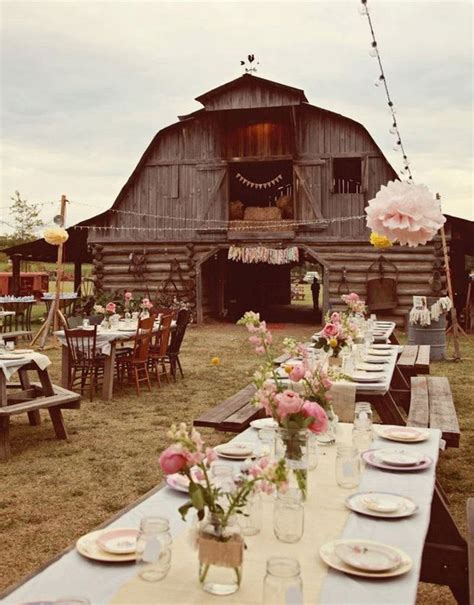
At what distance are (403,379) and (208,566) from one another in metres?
6.83

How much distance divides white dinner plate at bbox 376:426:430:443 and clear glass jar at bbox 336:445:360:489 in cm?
88

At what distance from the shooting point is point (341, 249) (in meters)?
20.3

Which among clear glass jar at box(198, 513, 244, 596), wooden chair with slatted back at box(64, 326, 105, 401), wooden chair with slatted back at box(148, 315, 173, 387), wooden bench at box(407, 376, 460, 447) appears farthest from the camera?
wooden chair with slatted back at box(148, 315, 173, 387)

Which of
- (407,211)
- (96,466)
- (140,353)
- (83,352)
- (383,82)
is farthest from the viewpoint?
(383,82)

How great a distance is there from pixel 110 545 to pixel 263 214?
1933cm

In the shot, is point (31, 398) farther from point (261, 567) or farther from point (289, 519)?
point (261, 567)

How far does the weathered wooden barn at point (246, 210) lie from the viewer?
19938 mm

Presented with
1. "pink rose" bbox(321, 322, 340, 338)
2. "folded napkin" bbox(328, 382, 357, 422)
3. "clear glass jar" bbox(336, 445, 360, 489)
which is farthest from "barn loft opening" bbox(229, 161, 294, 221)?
"clear glass jar" bbox(336, 445, 360, 489)

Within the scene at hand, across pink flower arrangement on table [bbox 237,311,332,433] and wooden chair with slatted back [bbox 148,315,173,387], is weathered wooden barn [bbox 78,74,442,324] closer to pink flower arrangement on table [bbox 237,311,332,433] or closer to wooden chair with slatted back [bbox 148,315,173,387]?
wooden chair with slatted back [bbox 148,315,173,387]

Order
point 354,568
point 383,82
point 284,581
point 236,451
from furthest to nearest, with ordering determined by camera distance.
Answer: point 383,82 → point 236,451 → point 354,568 → point 284,581

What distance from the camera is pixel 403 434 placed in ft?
13.7

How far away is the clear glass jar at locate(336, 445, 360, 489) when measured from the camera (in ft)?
10.7

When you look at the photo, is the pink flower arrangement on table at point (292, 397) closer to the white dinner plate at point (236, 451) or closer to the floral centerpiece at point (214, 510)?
the white dinner plate at point (236, 451)

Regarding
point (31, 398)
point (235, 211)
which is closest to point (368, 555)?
point (31, 398)
